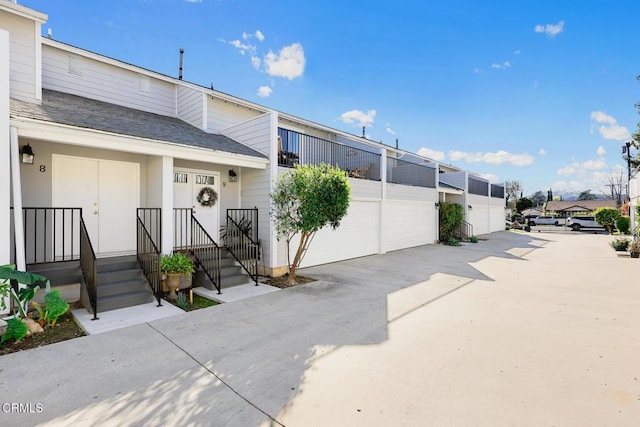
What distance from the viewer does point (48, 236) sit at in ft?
21.2

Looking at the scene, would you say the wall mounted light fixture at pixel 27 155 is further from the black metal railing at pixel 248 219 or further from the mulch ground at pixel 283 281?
the mulch ground at pixel 283 281

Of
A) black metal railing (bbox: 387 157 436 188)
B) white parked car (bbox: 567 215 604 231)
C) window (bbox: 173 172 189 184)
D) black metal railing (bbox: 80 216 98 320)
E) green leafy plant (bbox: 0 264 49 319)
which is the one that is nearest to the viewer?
green leafy plant (bbox: 0 264 49 319)

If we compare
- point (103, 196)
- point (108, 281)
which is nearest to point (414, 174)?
point (103, 196)

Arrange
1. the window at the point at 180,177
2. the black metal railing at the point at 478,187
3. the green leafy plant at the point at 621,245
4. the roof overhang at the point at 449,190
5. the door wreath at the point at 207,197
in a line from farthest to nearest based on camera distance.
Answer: the black metal railing at the point at 478,187
the roof overhang at the point at 449,190
the green leafy plant at the point at 621,245
the door wreath at the point at 207,197
the window at the point at 180,177

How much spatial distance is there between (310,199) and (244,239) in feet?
8.88

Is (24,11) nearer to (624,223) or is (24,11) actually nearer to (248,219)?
(248,219)

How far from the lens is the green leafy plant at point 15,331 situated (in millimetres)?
4043

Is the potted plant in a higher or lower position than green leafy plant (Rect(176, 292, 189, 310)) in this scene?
higher

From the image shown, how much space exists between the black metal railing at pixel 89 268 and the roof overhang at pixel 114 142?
5.13 ft

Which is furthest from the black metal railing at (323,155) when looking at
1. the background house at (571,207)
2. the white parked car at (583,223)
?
the background house at (571,207)

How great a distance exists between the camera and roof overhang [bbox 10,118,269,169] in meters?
5.04

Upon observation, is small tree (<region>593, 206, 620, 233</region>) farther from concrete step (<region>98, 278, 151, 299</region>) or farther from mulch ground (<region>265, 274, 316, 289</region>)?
concrete step (<region>98, 278, 151, 299</region>)

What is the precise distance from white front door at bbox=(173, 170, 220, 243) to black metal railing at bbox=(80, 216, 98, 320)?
9.28ft

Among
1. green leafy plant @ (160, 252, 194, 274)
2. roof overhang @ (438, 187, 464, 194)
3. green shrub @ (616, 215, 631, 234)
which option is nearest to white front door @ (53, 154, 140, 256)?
green leafy plant @ (160, 252, 194, 274)
